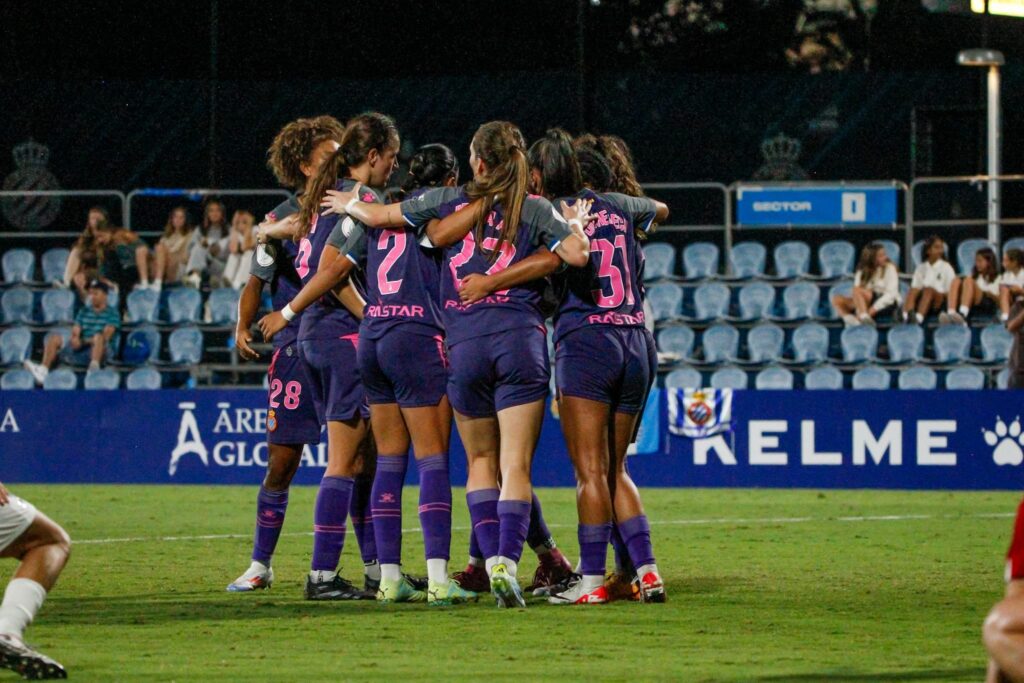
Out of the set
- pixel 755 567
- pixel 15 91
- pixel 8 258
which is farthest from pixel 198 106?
pixel 755 567

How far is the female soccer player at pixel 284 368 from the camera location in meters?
8.51

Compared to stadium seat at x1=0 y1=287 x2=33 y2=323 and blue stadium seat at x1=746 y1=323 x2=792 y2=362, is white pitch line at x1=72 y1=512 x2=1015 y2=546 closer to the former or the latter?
blue stadium seat at x1=746 y1=323 x2=792 y2=362

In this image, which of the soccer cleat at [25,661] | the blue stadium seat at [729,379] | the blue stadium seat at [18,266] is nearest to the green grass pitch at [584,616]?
the soccer cleat at [25,661]

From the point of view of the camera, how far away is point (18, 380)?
60.3 ft

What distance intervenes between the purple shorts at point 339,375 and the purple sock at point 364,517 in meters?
0.43

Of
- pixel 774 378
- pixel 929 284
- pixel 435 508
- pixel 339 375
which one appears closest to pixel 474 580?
pixel 435 508

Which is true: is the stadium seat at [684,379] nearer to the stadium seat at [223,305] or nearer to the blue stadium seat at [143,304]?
the stadium seat at [223,305]

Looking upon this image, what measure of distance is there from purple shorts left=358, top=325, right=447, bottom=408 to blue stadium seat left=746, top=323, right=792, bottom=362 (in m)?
10.5

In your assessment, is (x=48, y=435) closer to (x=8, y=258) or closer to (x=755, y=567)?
(x=8, y=258)

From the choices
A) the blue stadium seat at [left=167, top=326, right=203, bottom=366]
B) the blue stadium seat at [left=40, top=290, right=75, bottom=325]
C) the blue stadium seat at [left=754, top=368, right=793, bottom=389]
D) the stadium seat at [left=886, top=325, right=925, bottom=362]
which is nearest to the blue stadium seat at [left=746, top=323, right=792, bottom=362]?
the blue stadium seat at [left=754, top=368, right=793, bottom=389]

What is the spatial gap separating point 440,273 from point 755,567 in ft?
9.14

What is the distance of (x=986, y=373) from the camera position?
17328 millimetres

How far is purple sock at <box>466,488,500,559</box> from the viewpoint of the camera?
768cm

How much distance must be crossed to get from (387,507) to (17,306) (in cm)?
1273
